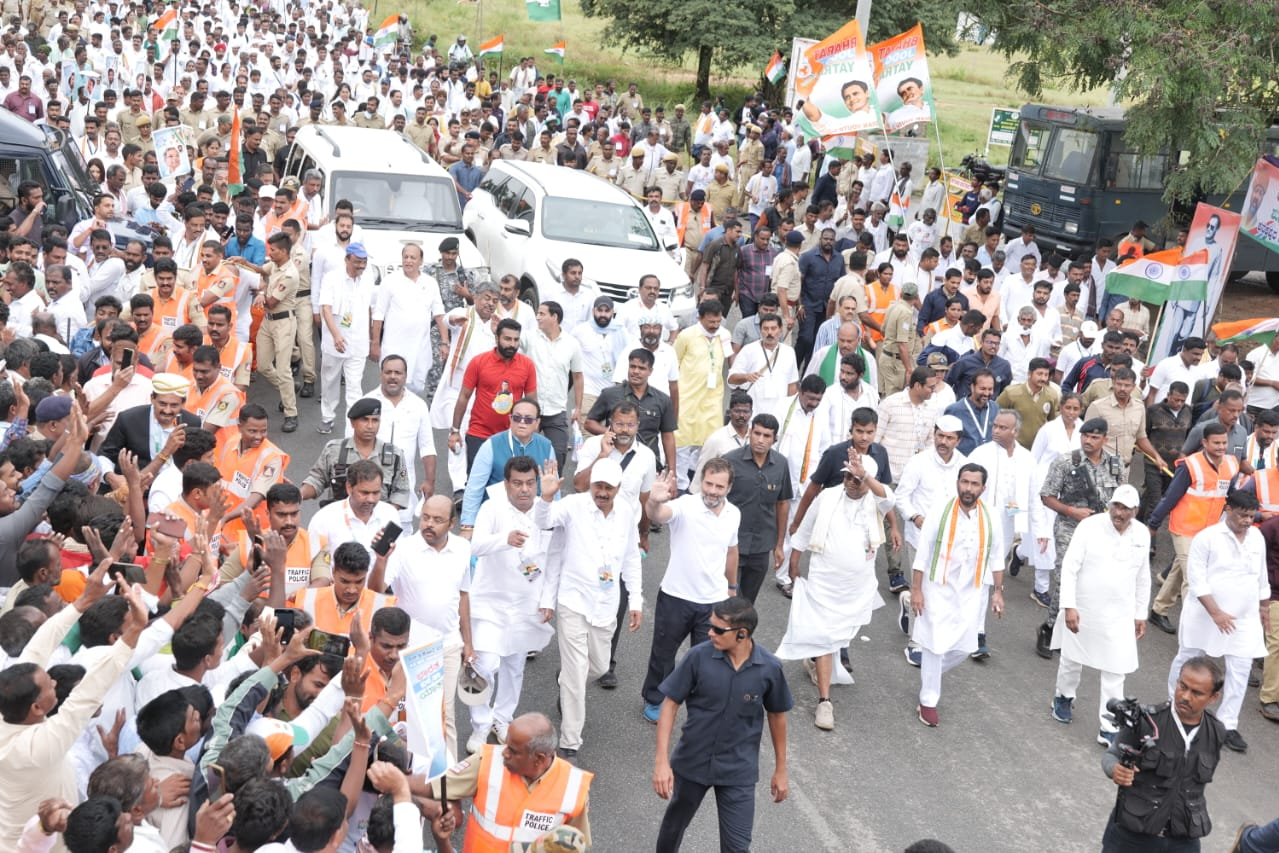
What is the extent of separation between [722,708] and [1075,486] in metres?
4.62

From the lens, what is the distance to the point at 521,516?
24.1 ft

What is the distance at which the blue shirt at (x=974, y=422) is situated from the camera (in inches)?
405

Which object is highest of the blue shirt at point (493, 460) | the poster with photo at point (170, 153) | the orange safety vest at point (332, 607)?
the orange safety vest at point (332, 607)

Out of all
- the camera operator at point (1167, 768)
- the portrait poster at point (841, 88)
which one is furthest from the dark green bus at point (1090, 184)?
the camera operator at point (1167, 768)

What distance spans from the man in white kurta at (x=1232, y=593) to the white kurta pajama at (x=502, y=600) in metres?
4.27

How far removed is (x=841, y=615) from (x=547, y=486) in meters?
2.24

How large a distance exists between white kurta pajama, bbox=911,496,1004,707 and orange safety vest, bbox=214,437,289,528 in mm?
3975

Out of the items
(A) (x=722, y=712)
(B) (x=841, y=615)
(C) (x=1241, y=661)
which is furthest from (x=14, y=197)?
(C) (x=1241, y=661)

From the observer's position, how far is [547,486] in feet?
23.8

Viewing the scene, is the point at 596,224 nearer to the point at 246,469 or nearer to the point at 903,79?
the point at 903,79

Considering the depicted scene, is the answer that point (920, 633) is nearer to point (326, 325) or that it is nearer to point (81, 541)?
point (81, 541)

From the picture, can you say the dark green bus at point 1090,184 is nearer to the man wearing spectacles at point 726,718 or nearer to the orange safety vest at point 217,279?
the orange safety vest at point 217,279

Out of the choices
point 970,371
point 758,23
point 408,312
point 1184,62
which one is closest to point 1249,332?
point 970,371

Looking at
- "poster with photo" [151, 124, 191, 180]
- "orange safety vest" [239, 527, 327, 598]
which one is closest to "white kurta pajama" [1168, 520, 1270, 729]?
"orange safety vest" [239, 527, 327, 598]
